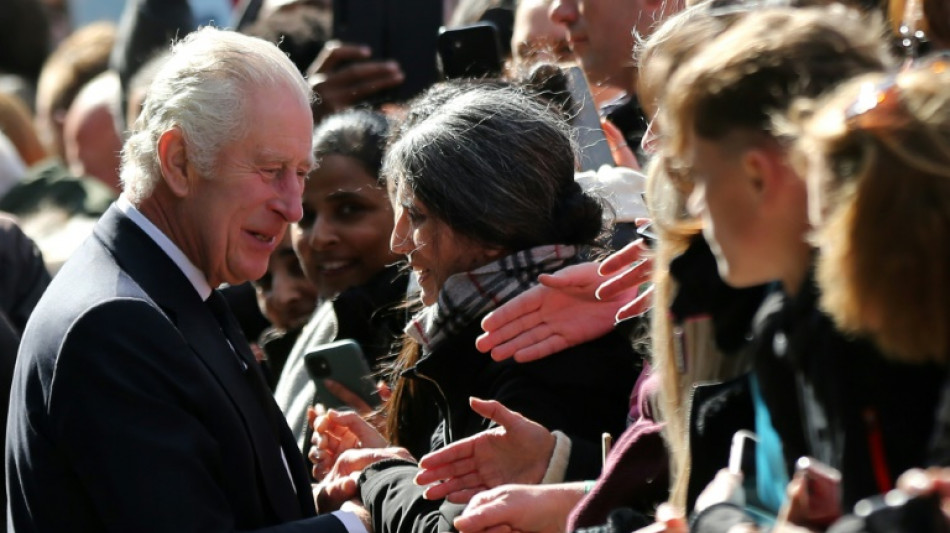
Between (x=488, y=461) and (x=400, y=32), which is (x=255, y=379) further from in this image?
(x=400, y=32)

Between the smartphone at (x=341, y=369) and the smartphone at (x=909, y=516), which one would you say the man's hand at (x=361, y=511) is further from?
the smartphone at (x=909, y=516)

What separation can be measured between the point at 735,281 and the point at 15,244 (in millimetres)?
2819

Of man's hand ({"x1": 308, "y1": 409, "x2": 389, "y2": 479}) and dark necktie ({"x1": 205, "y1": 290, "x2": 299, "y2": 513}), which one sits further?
man's hand ({"x1": 308, "y1": 409, "x2": 389, "y2": 479})

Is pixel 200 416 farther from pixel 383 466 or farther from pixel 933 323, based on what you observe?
pixel 933 323

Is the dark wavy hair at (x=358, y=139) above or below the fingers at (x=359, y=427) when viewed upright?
above

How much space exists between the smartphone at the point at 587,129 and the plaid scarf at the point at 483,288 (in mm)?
723

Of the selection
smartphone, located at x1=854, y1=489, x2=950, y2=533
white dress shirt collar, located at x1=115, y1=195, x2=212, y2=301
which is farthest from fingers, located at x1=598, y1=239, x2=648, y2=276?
smartphone, located at x1=854, y1=489, x2=950, y2=533

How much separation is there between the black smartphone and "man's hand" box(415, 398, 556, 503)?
2.33m

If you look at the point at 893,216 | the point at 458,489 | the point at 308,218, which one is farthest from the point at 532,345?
the point at 308,218

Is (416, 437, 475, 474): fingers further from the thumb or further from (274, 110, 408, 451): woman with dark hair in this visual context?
(274, 110, 408, 451): woman with dark hair

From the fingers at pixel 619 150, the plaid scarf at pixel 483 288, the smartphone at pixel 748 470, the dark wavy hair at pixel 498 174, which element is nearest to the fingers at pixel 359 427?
the dark wavy hair at pixel 498 174

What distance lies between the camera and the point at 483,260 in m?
3.36

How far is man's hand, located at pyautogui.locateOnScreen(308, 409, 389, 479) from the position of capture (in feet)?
11.6

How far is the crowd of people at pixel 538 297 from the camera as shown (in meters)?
1.95
